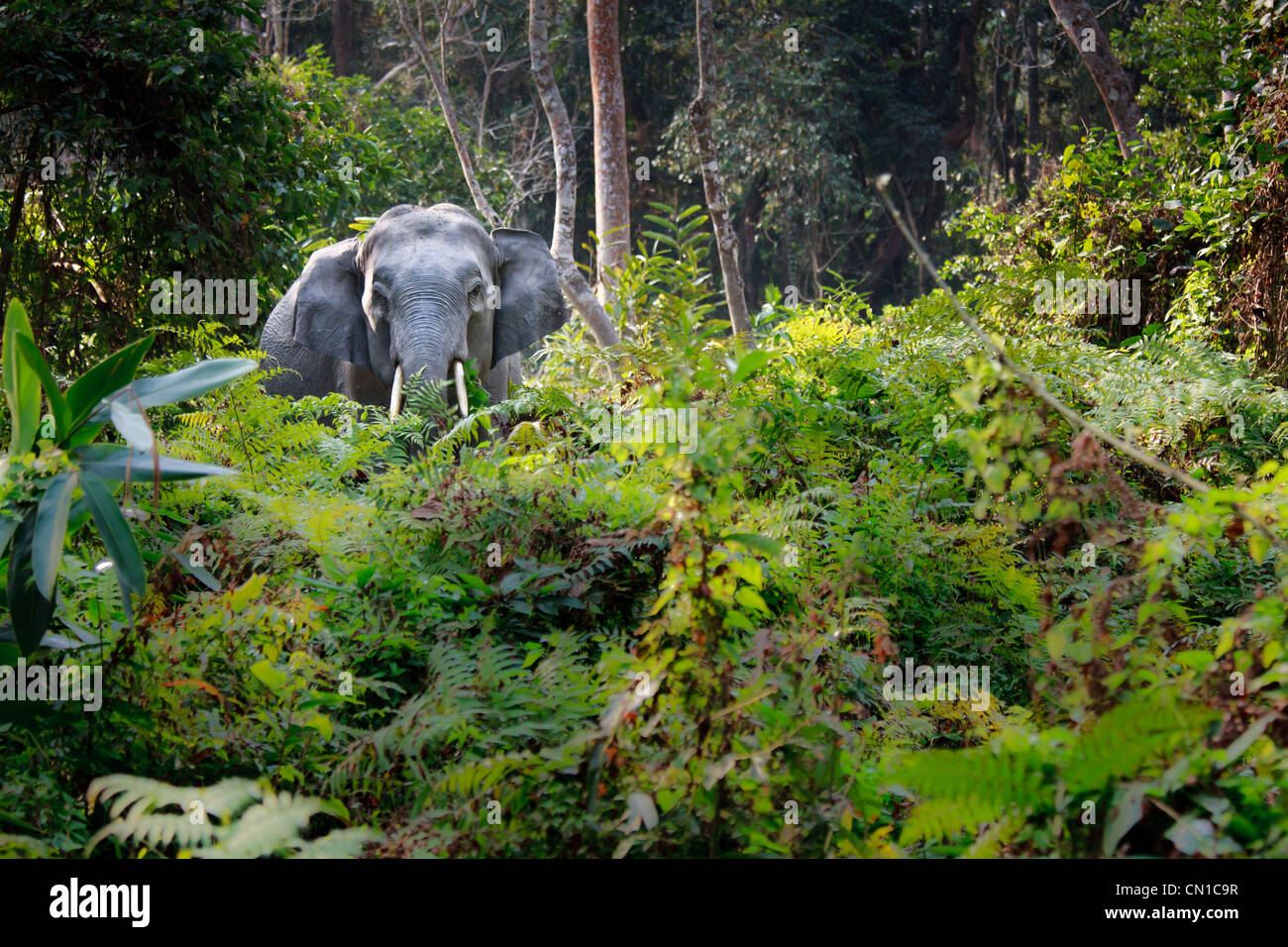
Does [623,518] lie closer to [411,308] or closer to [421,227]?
[411,308]

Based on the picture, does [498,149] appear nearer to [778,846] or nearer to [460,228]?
[460,228]

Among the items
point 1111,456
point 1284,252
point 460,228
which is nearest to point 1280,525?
point 1111,456

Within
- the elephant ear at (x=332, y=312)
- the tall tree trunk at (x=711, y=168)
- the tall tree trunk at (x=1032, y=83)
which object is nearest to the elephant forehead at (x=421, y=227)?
the elephant ear at (x=332, y=312)

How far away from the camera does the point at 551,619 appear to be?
4312 mm

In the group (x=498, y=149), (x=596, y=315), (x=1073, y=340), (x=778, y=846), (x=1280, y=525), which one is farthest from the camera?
(x=498, y=149)

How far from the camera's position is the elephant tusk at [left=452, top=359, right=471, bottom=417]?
23.8ft

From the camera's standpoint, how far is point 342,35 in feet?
85.0

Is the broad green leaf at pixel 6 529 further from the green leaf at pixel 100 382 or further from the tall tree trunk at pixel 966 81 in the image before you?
the tall tree trunk at pixel 966 81

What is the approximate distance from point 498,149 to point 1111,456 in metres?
23.0

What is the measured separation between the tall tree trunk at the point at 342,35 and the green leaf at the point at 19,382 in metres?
24.0

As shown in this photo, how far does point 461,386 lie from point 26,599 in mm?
4441

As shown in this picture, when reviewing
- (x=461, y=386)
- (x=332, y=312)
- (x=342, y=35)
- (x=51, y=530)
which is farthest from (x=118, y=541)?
(x=342, y=35)

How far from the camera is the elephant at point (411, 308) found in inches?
327
